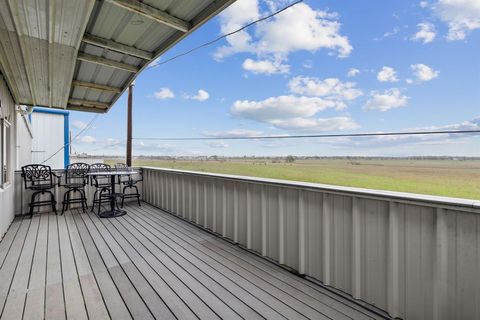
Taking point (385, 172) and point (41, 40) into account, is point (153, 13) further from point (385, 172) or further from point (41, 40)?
point (385, 172)

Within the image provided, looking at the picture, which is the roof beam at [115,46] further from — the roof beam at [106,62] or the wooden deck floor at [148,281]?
the wooden deck floor at [148,281]

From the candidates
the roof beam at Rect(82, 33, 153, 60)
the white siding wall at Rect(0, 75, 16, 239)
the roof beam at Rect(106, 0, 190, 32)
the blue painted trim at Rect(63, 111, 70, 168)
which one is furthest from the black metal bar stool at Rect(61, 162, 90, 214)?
the roof beam at Rect(106, 0, 190, 32)

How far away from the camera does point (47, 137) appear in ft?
22.5

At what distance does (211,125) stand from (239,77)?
3.95m

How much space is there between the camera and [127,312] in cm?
165

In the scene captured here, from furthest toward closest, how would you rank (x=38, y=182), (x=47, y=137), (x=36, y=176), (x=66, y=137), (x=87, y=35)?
(x=66, y=137) < (x=47, y=137) < (x=38, y=182) < (x=36, y=176) < (x=87, y=35)

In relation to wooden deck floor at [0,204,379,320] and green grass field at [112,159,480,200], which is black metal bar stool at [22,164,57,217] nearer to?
wooden deck floor at [0,204,379,320]

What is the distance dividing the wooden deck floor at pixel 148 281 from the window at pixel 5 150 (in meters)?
0.90

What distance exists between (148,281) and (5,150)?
3.42 metres

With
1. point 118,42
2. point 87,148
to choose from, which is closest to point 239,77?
point 87,148

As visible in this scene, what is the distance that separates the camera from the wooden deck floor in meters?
1.68

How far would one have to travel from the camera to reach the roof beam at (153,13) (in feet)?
5.68

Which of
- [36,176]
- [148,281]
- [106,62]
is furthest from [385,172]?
[36,176]

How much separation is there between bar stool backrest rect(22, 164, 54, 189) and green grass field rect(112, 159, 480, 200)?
7.93 feet
